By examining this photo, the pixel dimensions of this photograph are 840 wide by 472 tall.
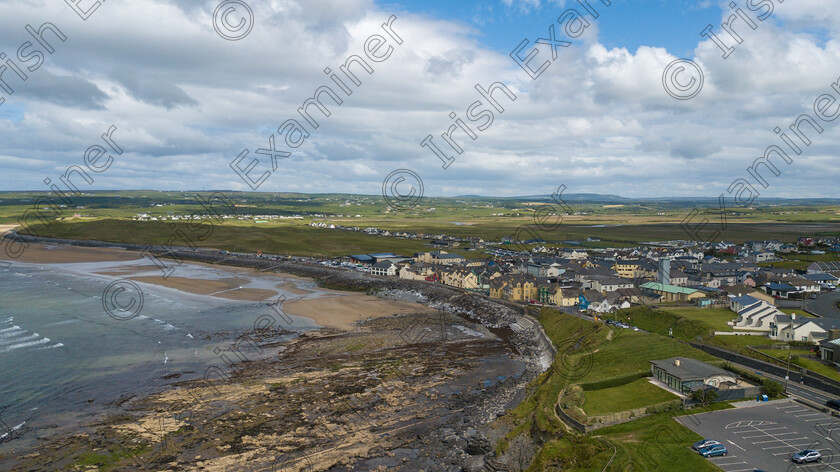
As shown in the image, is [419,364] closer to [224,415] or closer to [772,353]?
[224,415]

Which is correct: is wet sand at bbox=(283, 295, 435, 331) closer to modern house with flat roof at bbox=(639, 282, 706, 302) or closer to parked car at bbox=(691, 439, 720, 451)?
modern house with flat roof at bbox=(639, 282, 706, 302)

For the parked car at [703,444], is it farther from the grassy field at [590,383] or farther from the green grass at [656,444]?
the grassy field at [590,383]

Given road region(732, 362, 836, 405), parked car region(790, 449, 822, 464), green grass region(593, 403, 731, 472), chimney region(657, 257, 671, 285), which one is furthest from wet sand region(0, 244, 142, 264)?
parked car region(790, 449, 822, 464)

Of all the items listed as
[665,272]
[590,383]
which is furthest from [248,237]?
[590,383]

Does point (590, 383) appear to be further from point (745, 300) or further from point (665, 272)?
point (665, 272)

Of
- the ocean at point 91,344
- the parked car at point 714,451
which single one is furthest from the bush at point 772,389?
the ocean at point 91,344

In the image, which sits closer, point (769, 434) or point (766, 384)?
point (769, 434)

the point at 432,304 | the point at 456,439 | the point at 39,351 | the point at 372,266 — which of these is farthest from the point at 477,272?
the point at 39,351
